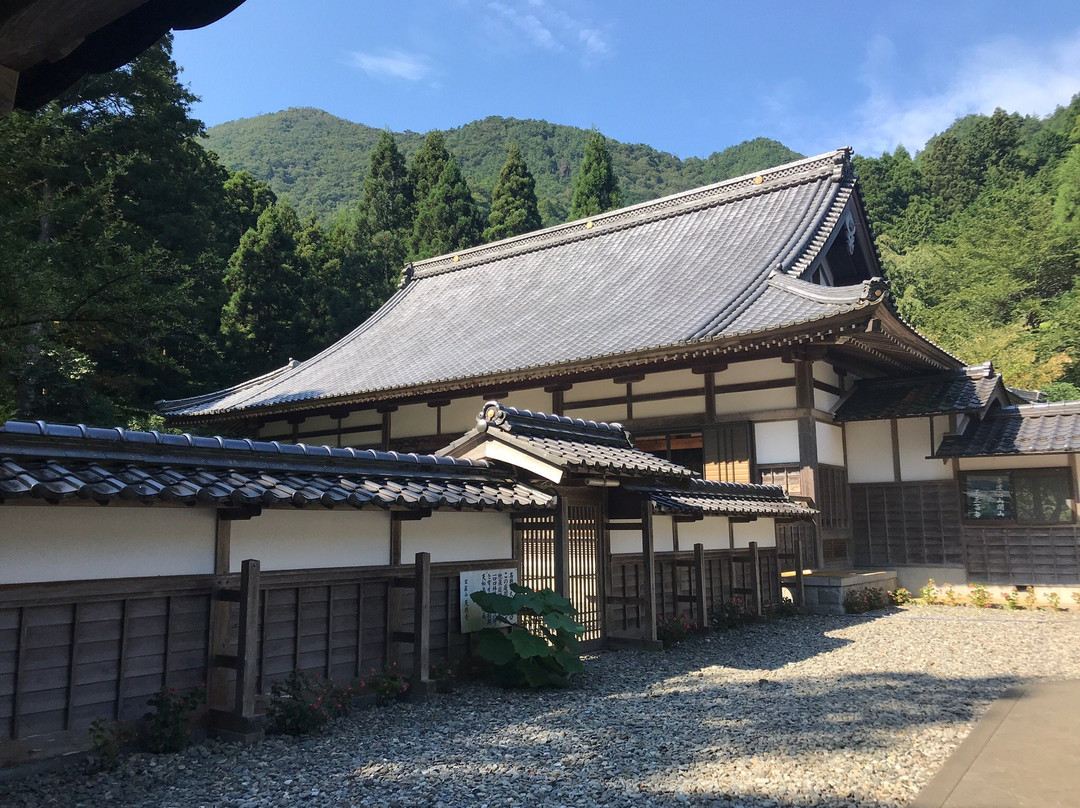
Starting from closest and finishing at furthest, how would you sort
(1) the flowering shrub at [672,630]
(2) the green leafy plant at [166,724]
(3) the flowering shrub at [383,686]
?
1. (2) the green leafy plant at [166,724]
2. (3) the flowering shrub at [383,686]
3. (1) the flowering shrub at [672,630]

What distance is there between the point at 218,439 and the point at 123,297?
3829 millimetres

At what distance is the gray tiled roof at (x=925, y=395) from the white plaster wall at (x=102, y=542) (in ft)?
39.7

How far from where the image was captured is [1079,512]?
1355 cm

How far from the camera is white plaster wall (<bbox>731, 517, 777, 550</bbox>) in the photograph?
1267 centimetres

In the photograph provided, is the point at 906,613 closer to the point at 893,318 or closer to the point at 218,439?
the point at 893,318

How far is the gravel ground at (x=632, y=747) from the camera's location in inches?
184

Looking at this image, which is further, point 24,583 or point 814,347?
point 814,347

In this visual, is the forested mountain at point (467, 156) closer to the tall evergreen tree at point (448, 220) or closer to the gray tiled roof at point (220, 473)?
the tall evergreen tree at point (448, 220)

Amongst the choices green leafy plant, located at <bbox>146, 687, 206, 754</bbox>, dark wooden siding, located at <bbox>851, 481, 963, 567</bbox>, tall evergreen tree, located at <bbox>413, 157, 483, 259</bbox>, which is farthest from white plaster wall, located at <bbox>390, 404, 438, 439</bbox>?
tall evergreen tree, located at <bbox>413, 157, 483, 259</bbox>

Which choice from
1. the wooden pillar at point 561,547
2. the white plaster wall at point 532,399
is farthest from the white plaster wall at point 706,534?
the white plaster wall at point 532,399

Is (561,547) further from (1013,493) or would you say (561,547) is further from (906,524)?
(1013,493)

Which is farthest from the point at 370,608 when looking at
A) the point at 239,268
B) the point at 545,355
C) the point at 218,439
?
the point at 239,268

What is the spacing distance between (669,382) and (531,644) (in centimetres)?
843

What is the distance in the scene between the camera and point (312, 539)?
705cm
